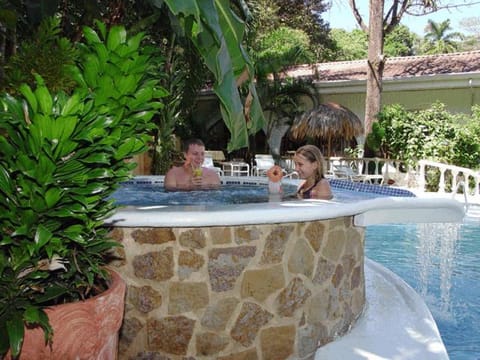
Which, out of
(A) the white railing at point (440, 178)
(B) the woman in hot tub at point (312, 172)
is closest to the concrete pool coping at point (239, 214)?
(B) the woman in hot tub at point (312, 172)

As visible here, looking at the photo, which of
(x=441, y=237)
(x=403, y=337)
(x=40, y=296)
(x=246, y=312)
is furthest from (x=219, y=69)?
(x=441, y=237)

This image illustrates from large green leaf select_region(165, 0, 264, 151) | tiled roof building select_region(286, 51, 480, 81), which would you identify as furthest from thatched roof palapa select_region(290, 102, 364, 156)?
large green leaf select_region(165, 0, 264, 151)

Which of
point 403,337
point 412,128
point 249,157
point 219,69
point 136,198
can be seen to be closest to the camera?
point 219,69

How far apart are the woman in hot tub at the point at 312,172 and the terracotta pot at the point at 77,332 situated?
3276 mm

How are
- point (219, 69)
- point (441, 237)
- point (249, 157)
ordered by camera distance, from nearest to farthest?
point (219, 69) → point (441, 237) → point (249, 157)

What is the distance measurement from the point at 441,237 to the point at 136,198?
5.85 meters

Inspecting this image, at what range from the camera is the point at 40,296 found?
2.03 m

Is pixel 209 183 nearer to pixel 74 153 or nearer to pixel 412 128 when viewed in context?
pixel 74 153

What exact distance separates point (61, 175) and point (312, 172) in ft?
12.2

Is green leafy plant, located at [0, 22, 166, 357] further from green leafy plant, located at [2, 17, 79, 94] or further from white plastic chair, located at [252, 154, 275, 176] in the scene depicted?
white plastic chair, located at [252, 154, 275, 176]

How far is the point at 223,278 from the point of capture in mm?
3252

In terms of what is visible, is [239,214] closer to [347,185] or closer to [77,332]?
[77,332]

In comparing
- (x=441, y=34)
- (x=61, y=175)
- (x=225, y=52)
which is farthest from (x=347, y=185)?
(x=441, y=34)

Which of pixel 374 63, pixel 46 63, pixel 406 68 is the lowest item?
pixel 46 63
